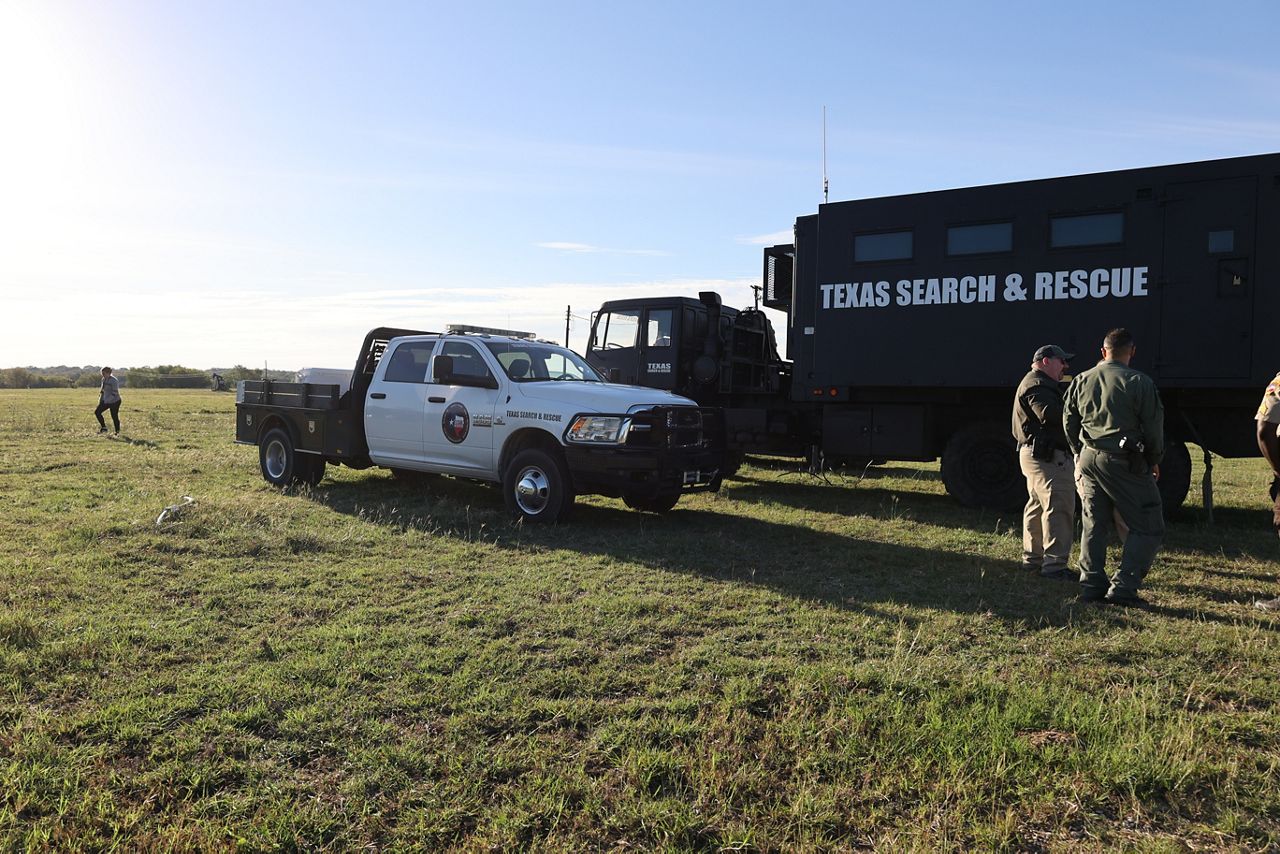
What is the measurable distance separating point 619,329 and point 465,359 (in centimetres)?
370

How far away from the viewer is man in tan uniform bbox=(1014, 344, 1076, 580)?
6996 mm

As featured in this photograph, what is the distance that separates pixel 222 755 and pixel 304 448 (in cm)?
813

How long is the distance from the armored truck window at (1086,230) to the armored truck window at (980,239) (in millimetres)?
438

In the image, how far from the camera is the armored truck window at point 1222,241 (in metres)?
8.63

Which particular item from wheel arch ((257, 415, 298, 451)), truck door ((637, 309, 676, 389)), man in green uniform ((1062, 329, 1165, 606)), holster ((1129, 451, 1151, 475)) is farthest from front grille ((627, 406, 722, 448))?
wheel arch ((257, 415, 298, 451))

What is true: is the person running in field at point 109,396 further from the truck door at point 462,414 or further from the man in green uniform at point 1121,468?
the man in green uniform at point 1121,468

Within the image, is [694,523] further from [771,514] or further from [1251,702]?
[1251,702]

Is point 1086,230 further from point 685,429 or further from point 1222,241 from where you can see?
point 685,429

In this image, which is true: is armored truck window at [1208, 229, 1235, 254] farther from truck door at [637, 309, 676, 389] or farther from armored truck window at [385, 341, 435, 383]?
armored truck window at [385, 341, 435, 383]

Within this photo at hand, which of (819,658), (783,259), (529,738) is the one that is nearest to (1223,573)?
(819,658)

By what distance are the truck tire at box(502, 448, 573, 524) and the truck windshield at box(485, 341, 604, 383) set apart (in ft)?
Answer: 3.11

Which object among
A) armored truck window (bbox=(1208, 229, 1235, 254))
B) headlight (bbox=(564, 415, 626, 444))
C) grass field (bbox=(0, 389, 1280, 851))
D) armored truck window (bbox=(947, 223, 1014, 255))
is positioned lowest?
grass field (bbox=(0, 389, 1280, 851))

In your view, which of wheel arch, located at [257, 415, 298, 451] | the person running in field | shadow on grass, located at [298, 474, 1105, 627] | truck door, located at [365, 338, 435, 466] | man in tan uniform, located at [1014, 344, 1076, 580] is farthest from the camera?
the person running in field

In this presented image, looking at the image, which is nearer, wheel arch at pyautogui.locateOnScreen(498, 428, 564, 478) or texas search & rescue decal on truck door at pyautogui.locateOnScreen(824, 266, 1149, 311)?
wheel arch at pyautogui.locateOnScreen(498, 428, 564, 478)
